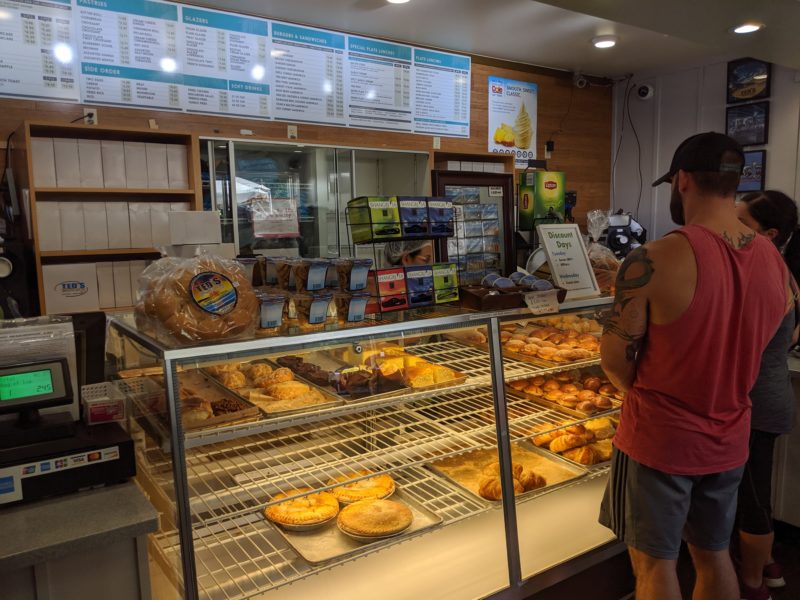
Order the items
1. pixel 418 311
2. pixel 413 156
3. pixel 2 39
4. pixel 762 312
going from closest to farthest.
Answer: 1. pixel 762 312
2. pixel 418 311
3. pixel 2 39
4. pixel 413 156

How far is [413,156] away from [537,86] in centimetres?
188

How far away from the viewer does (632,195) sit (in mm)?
6855

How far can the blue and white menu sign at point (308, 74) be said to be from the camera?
15.6 feet

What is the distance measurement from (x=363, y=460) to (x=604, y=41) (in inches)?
182

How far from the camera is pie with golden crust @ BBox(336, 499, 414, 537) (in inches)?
78.4

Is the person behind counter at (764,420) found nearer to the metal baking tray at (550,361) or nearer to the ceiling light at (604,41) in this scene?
the metal baking tray at (550,361)

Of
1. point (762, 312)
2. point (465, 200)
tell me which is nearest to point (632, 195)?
point (465, 200)

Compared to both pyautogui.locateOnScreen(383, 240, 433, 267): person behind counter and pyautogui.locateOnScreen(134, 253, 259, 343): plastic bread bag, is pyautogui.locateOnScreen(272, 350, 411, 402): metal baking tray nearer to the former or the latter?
pyautogui.locateOnScreen(134, 253, 259, 343): plastic bread bag

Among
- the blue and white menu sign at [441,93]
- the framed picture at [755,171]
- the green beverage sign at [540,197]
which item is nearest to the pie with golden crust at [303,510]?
the blue and white menu sign at [441,93]

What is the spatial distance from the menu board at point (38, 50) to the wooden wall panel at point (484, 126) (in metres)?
0.09

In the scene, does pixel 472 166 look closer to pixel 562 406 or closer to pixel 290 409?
pixel 562 406

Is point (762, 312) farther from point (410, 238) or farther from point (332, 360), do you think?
point (332, 360)

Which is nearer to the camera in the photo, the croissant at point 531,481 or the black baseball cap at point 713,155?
the black baseball cap at point 713,155

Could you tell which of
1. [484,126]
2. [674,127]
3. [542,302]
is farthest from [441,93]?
Result: [542,302]
